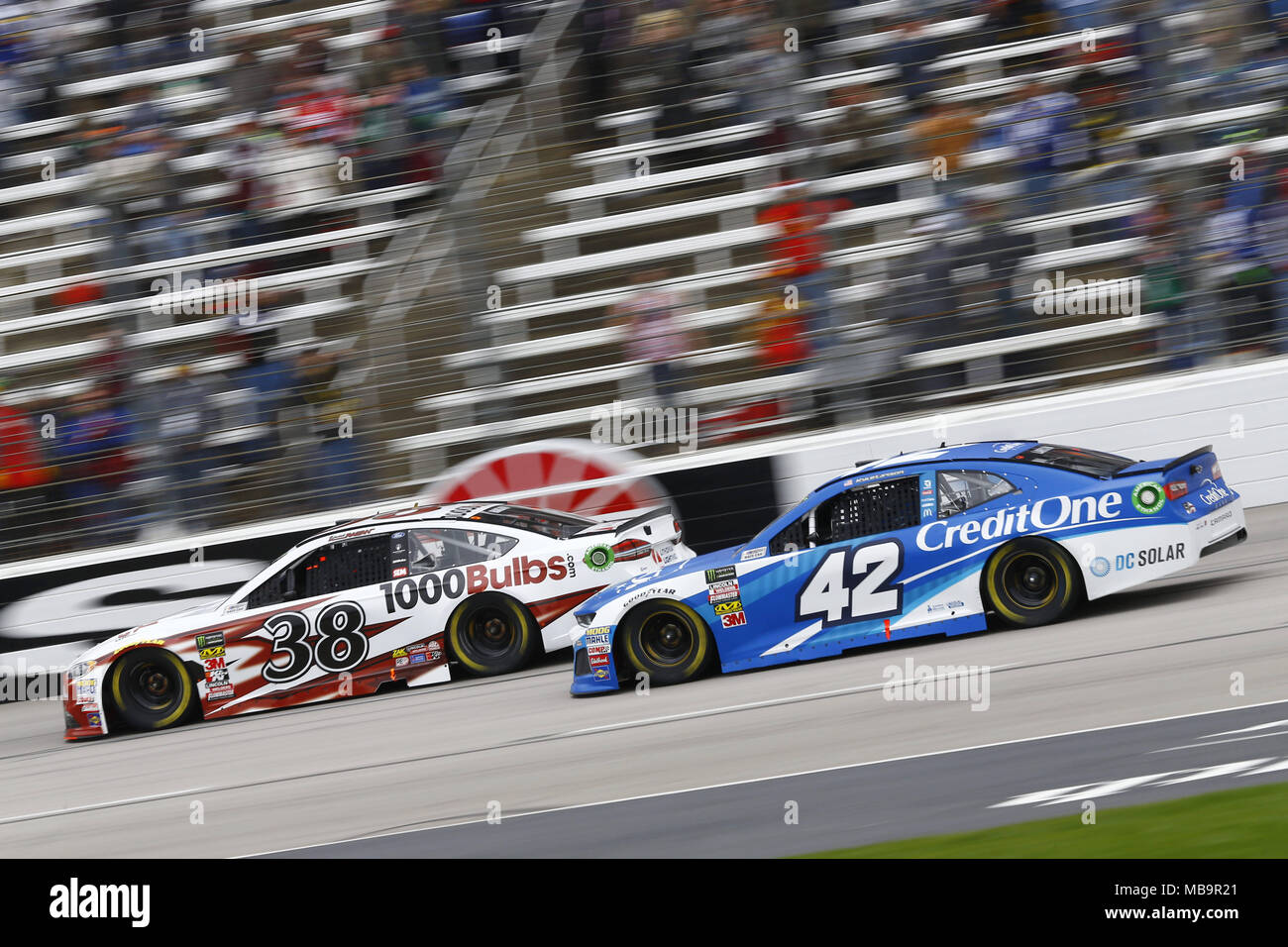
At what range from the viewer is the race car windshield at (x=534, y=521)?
1091 centimetres

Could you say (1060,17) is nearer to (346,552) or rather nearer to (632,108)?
(632,108)

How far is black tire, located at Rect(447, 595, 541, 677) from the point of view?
35.2 feet

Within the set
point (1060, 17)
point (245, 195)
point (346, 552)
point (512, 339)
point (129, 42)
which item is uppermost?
point (129, 42)

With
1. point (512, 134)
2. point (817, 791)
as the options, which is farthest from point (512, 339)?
point (817, 791)

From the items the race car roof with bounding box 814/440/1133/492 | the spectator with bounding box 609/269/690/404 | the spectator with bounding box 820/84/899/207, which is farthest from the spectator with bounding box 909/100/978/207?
the race car roof with bounding box 814/440/1133/492

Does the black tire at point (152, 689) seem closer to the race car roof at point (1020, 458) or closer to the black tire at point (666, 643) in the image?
the black tire at point (666, 643)

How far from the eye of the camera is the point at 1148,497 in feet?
28.1

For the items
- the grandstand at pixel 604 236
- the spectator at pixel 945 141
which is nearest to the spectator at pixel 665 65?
the grandstand at pixel 604 236

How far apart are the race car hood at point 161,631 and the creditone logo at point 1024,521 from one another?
17.5 feet

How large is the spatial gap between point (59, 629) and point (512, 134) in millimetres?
5972
